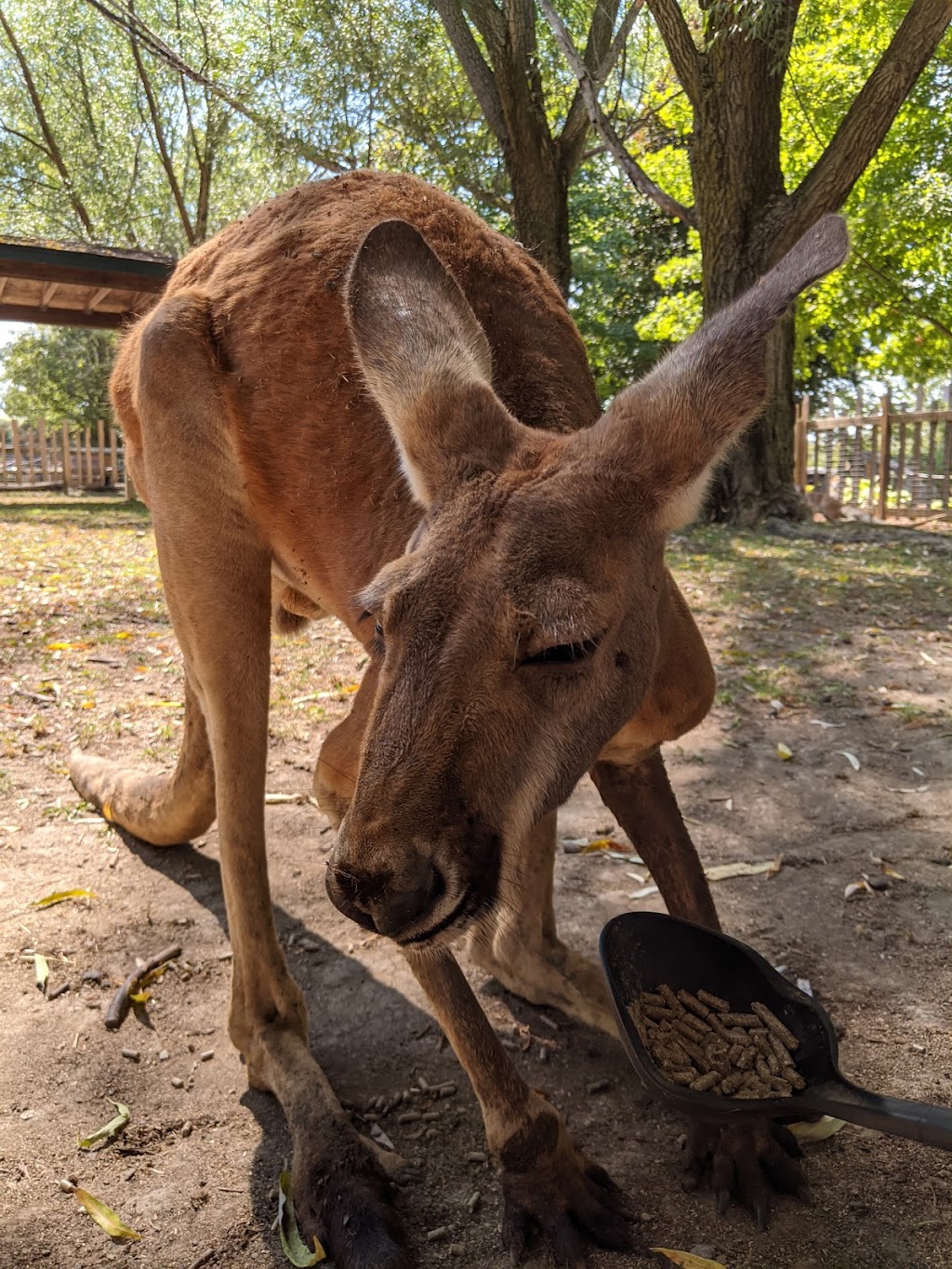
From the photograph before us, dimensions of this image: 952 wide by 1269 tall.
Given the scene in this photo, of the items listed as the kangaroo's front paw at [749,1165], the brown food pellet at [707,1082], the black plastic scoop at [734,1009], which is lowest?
the kangaroo's front paw at [749,1165]

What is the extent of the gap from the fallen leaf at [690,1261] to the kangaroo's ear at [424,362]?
1.56 metres

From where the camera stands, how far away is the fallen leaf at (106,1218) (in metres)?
2.20

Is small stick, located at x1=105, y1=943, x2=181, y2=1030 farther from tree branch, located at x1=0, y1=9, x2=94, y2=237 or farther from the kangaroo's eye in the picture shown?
tree branch, located at x1=0, y1=9, x2=94, y2=237

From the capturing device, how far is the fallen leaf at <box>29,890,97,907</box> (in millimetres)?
3531

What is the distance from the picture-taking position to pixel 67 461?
22.3 meters

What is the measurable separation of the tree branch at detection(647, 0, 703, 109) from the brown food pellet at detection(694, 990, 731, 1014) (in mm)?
9354

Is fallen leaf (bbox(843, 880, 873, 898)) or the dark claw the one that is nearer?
the dark claw

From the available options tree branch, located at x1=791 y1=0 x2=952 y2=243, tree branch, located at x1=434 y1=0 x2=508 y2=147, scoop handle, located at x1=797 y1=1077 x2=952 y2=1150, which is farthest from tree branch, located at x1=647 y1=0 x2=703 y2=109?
scoop handle, located at x1=797 y1=1077 x2=952 y2=1150

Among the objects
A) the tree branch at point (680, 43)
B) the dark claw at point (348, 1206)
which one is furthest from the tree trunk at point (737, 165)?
the dark claw at point (348, 1206)

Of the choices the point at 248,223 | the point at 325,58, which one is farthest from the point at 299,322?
the point at 325,58

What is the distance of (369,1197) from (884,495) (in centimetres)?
1743

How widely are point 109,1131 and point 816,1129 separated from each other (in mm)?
1695

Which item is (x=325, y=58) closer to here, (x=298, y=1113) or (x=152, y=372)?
(x=152, y=372)

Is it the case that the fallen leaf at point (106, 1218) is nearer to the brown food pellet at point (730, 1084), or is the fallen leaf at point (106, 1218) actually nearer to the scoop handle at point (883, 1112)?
the brown food pellet at point (730, 1084)
